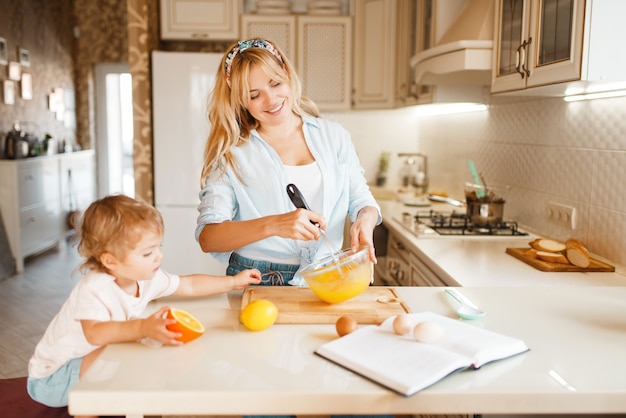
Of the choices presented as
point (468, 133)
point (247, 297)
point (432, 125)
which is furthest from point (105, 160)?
point (247, 297)

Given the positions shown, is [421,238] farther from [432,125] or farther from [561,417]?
[432,125]

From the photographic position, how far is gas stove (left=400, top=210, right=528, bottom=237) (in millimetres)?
2613

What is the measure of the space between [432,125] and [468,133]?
2.70 ft

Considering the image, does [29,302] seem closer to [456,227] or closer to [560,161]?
[456,227]

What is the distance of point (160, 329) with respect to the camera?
1.08 metres

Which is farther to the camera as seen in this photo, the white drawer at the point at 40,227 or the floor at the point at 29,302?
the white drawer at the point at 40,227

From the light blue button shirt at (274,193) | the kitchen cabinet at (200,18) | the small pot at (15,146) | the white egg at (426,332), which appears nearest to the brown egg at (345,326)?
the white egg at (426,332)

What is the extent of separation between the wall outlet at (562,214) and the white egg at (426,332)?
1444 mm

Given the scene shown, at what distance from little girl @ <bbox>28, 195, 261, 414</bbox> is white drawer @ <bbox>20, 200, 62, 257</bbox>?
4.86 metres

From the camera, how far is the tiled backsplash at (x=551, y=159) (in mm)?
2050

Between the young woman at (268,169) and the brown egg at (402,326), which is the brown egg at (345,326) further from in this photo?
the young woman at (268,169)

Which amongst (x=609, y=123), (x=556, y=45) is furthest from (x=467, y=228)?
(x=556, y=45)

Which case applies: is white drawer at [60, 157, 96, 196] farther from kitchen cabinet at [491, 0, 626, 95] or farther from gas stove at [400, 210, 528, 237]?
kitchen cabinet at [491, 0, 626, 95]

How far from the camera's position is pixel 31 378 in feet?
4.10
